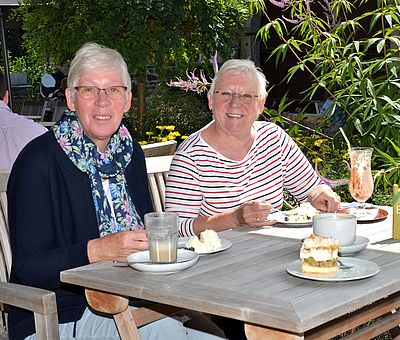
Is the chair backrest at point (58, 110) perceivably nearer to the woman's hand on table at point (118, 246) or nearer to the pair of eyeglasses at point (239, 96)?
the pair of eyeglasses at point (239, 96)

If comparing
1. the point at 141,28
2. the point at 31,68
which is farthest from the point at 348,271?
the point at 31,68

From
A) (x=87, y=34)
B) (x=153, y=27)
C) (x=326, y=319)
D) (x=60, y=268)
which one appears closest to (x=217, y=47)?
(x=153, y=27)

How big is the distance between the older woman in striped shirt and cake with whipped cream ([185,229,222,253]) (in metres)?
0.54

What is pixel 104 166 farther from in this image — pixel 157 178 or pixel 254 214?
pixel 157 178

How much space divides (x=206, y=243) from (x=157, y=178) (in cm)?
126

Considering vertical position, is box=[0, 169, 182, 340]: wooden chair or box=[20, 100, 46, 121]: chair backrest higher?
box=[20, 100, 46, 121]: chair backrest

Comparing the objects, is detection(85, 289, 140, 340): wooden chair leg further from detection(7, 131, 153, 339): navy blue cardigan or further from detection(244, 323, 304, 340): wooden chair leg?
detection(244, 323, 304, 340): wooden chair leg

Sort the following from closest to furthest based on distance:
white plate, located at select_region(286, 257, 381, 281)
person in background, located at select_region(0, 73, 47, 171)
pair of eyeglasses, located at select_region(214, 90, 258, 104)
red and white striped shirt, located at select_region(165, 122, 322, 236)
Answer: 1. white plate, located at select_region(286, 257, 381, 281)
2. red and white striped shirt, located at select_region(165, 122, 322, 236)
3. pair of eyeglasses, located at select_region(214, 90, 258, 104)
4. person in background, located at select_region(0, 73, 47, 171)

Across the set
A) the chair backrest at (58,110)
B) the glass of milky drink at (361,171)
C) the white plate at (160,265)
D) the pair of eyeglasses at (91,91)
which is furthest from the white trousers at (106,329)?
the chair backrest at (58,110)

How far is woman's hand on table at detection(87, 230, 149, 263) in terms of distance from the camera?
98.0 inches

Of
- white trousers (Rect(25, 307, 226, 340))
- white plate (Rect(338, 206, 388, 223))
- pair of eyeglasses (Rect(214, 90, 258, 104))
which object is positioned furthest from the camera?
pair of eyeglasses (Rect(214, 90, 258, 104))

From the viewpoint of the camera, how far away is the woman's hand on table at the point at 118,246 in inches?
98.0

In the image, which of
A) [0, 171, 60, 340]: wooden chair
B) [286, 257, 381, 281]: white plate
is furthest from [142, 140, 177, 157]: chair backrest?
[286, 257, 381, 281]: white plate

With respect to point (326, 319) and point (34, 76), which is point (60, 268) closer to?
point (326, 319)
